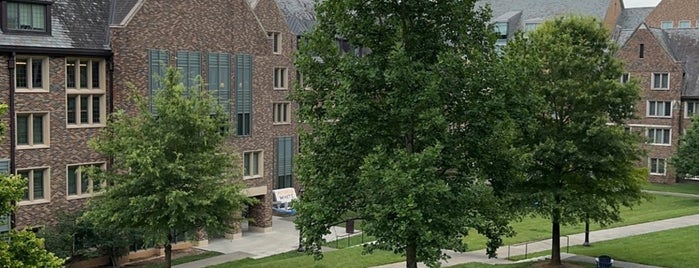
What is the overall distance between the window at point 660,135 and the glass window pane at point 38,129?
165ft

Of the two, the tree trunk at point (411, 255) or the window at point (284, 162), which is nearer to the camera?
the tree trunk at point (411, 255)

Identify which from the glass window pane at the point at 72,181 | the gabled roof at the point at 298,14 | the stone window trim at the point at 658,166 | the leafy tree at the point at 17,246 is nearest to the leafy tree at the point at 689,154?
the stone window trim at the point at 658,166

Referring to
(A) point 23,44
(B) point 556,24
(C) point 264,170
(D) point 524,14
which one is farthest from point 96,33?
(D) point 524,14

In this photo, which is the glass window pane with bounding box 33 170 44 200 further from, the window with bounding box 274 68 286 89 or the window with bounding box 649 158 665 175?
the window with bounding box 649 158 665 175

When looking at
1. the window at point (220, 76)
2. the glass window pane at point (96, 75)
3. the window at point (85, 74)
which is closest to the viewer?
the window at point (85, 74)

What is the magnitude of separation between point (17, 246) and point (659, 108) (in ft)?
195

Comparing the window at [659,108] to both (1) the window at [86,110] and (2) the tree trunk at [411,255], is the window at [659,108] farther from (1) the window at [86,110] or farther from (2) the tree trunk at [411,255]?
(2) the tree trunk at [411,255]

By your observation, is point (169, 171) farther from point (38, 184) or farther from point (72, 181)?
point (72, 181)

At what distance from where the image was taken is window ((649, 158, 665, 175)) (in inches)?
2606

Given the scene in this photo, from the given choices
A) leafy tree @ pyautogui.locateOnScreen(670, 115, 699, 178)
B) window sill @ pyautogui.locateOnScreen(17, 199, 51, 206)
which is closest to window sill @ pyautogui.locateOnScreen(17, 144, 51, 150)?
window sill @ pyautogui.locateOnScreen(17, 199, 51, 206)

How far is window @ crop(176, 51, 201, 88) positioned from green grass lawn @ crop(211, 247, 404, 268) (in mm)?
8983

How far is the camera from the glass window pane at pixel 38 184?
108ft

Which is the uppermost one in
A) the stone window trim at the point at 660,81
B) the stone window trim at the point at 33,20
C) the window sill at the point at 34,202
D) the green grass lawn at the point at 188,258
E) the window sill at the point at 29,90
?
the stone window trim at the point at 33,20

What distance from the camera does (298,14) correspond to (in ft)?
196
